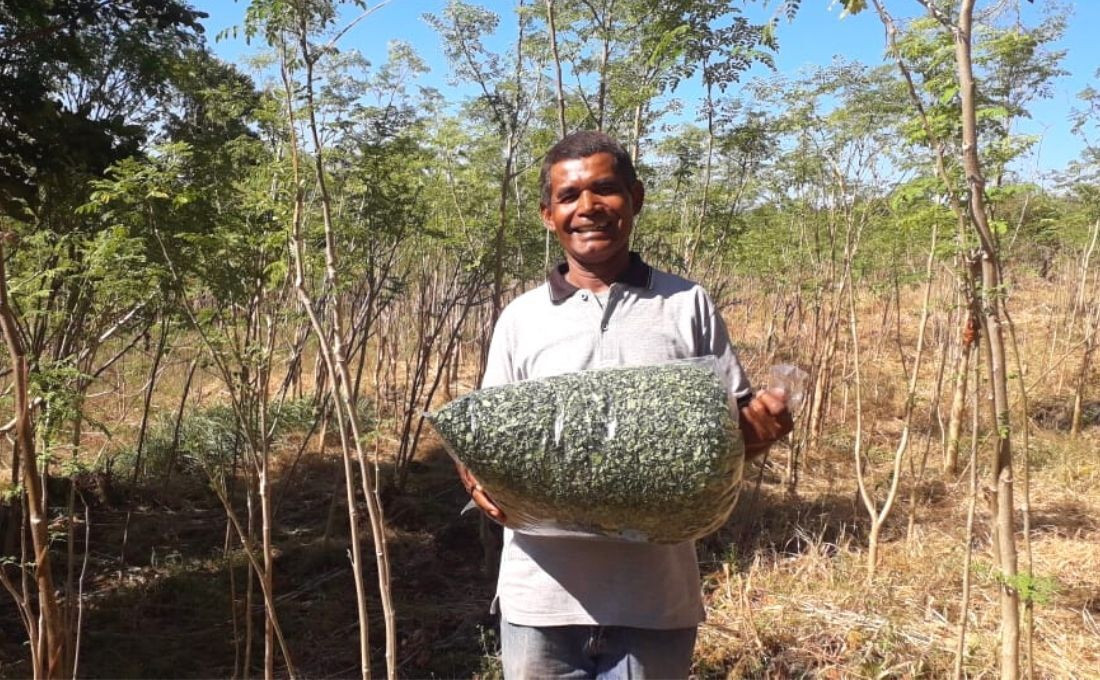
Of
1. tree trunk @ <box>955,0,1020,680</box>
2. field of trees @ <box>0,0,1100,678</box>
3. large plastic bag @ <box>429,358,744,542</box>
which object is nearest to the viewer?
large plastic bag @ <box>429,358,744,542</box>

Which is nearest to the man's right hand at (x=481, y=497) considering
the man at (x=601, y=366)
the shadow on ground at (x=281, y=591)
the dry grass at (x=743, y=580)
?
the man at (x=601, y=366)

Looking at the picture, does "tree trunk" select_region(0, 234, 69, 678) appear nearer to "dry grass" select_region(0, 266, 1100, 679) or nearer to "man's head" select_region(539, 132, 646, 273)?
"man's head" select_region(539, 132, 646, 273)

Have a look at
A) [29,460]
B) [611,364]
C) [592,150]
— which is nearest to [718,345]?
[611,364]

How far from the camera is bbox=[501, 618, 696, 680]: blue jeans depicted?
1.32 metres

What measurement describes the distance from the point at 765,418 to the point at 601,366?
0.29m

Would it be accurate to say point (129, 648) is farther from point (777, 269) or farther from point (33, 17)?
point (777, 269)

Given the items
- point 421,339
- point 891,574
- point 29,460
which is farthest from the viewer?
point 421,339

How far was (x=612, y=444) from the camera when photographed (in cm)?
120

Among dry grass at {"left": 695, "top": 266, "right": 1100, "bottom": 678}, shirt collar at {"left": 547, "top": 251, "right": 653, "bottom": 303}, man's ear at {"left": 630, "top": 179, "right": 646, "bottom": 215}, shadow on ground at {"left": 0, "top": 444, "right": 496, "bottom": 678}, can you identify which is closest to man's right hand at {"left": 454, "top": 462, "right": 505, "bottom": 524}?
shirt collar at {"left": 547, "top": 251, "right": 653, "bottom": 303}

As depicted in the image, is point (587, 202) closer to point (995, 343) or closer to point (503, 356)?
point (503, 356)

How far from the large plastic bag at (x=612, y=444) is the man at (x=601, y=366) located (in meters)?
0.11

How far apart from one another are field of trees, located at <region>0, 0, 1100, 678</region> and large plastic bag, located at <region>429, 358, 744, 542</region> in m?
0.61

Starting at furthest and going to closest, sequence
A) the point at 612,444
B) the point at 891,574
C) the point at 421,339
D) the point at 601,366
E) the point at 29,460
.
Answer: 1. the point at 421,339
2. the point at 891,574
3. the point at 29,460
4. the point at 601,366
5. the point at 612,444

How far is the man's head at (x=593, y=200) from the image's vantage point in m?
1.37
